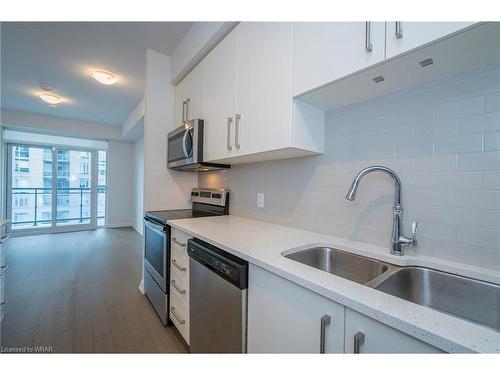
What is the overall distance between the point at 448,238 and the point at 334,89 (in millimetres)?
829

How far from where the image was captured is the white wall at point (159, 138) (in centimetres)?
229

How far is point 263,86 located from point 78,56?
2.49 meters

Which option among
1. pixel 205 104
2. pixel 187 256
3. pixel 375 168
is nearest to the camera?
pixel 375 168

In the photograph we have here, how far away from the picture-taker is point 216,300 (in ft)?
3.64

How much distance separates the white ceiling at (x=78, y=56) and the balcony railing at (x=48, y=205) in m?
2.03

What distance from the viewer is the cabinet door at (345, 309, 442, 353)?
1.64 ft

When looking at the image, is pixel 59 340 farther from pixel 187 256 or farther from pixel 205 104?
pixel 205 104

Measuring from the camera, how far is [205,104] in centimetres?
188

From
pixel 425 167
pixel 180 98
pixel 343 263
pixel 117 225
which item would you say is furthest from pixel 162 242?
pixel 117 225

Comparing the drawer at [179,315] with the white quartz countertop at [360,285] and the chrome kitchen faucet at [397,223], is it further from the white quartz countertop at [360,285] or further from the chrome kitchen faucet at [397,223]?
the chrome kitchen faucet at [397,223]

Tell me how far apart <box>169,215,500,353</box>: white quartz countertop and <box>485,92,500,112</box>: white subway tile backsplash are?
0.60 m

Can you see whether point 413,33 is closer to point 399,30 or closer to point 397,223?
point 399,30

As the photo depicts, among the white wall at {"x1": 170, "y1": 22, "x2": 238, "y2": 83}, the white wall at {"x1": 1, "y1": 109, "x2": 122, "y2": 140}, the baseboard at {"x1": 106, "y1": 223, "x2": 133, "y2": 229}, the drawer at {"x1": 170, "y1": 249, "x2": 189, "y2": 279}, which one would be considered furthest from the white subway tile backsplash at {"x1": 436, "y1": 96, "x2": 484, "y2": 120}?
the baseboard at {"x1": 106, "y1": 223, "x2": 133, "y2": 229}

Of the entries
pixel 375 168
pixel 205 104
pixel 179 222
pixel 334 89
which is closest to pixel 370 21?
pixel 334 89
